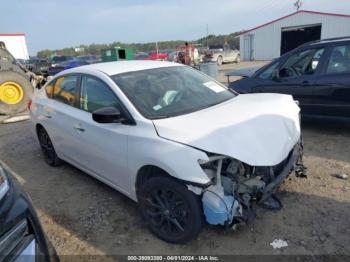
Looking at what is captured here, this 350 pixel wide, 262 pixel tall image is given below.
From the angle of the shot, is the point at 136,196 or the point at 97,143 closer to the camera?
the point at 136,196

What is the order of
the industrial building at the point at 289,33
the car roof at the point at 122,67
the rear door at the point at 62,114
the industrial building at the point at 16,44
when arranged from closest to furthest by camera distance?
the car roof at the point at 122,67 → the rear door at the point at 62,114 → the industrial building at the point at 289,33 → the industrial building at the point at 16,44

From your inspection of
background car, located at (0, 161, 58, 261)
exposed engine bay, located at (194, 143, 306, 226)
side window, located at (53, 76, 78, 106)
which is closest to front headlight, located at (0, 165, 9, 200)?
background car, located at (0, 161, 58, 261)

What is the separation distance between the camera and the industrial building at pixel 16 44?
2600cm

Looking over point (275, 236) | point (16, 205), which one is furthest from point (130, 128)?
point (275, 236)

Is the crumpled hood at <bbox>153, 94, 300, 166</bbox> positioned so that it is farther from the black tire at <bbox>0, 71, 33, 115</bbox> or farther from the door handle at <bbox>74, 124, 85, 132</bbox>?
the black tire at <bbox>0, 71, 33, 115</bbox>

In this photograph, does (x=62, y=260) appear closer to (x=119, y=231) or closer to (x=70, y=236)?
(x=70, y=236)

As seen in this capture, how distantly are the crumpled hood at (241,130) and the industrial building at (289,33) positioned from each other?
2503 centimetres

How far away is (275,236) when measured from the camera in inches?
109

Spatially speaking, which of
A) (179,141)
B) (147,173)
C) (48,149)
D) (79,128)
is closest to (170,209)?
(147,173)

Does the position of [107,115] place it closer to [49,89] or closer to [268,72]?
[49,89]

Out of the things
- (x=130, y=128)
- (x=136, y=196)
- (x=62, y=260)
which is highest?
(x=130, y=128)

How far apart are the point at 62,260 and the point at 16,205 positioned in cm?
121

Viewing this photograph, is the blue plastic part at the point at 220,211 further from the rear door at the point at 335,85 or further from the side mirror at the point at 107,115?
the rear door at the point at 335,85

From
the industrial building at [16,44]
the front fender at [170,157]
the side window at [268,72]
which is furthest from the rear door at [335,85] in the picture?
the industrial building at [16,44]
